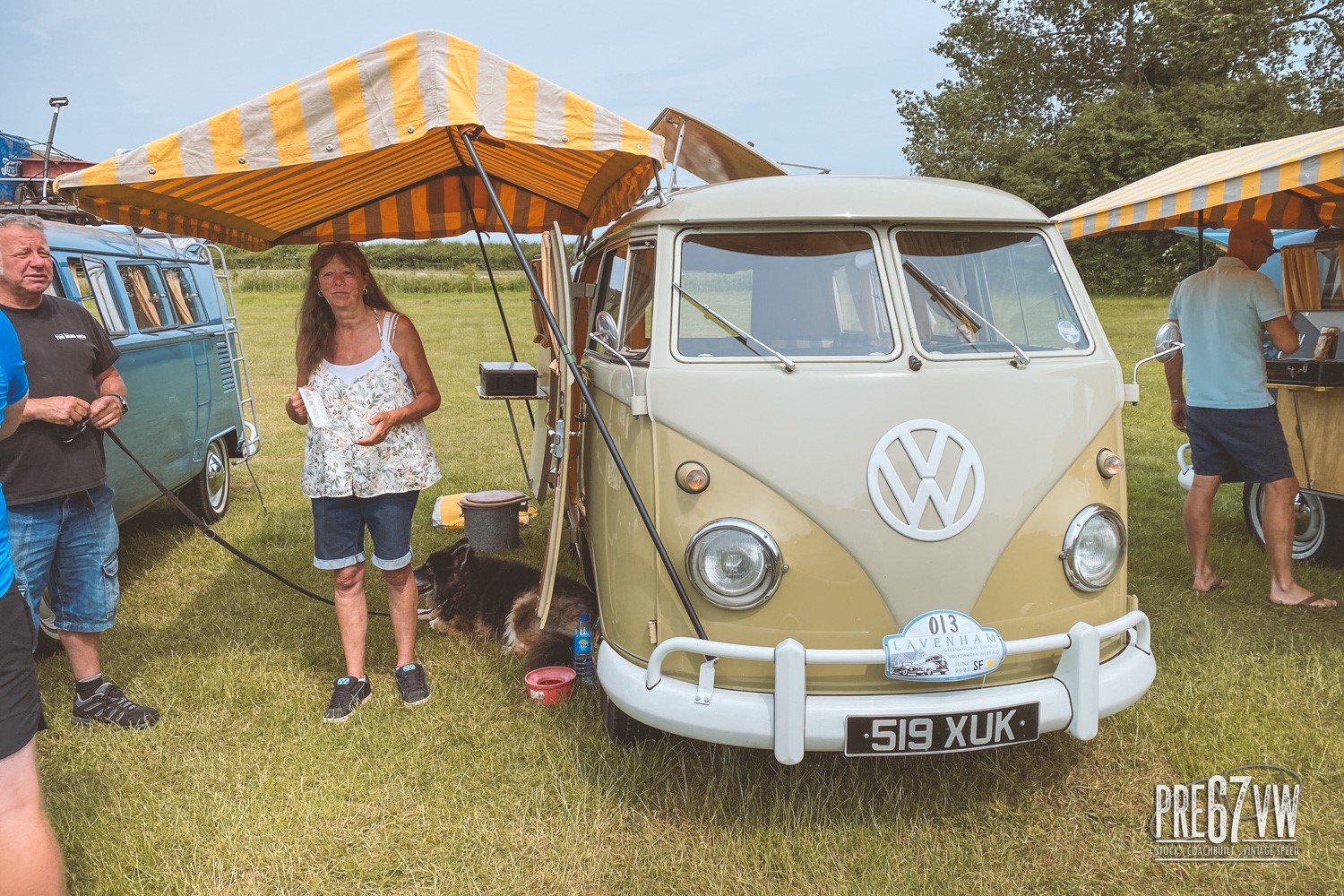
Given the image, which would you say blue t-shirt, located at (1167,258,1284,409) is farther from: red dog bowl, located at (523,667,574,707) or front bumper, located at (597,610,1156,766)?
red dog bowl, located at (523,667,574,707)

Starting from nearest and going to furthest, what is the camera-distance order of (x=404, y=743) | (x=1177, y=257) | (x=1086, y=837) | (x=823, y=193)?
1. (x=1086, y=837)
2. (x=823, y=193)
3. (x=404, y=743)
4. (x=1177, y=257)

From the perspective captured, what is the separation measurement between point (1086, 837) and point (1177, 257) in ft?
80.6

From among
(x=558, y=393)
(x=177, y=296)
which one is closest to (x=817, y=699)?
(x=558, y=393)

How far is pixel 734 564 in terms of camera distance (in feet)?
9.68

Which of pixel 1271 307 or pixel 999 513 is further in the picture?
pixel 1271 307

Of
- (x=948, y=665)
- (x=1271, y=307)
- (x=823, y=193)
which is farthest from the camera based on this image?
(x=1271, y=307)

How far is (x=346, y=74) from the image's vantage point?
323 cm

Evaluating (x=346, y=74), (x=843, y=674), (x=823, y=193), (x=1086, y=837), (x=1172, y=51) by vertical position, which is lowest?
(x=1086, y=837)

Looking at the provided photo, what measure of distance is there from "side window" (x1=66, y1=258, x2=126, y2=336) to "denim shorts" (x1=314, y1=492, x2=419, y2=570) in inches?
95.0

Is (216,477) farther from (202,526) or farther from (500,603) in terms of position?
(500,603)

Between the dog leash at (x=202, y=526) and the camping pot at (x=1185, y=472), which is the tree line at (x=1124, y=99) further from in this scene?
the dog leash at (x=202, y=526)

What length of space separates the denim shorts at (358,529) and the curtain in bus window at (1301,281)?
18.4 ft

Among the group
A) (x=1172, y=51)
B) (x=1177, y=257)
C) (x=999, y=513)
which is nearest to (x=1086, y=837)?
(x=999, y=513)

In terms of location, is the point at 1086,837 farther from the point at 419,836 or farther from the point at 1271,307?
the point at 1271,307
